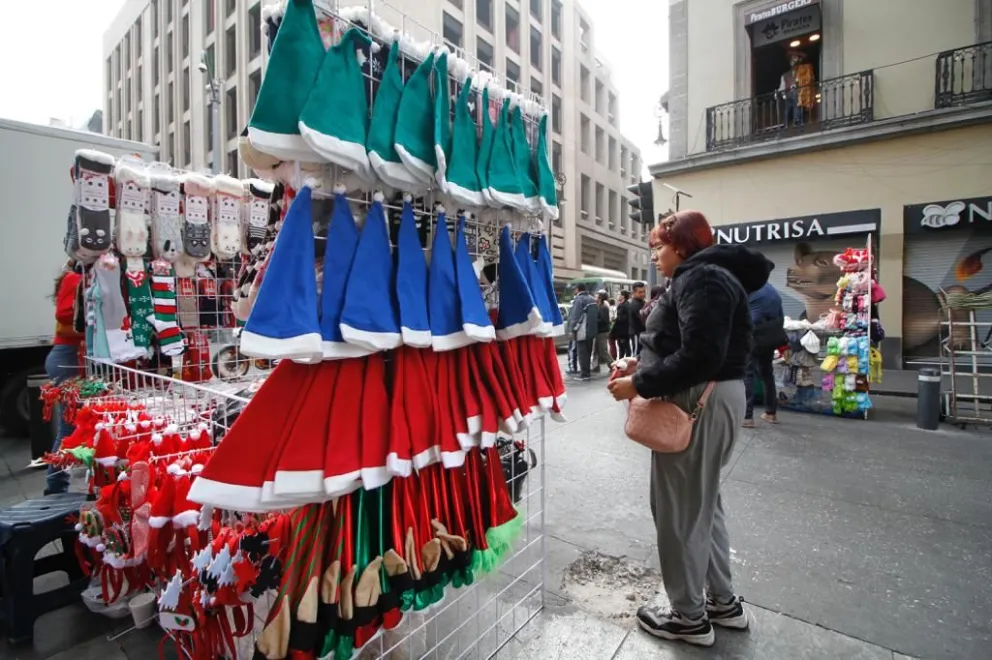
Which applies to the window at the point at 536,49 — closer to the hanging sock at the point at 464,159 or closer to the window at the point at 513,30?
the window at the point at 513,30

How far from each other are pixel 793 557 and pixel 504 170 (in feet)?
8.95

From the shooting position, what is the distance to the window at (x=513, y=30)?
1012 inches

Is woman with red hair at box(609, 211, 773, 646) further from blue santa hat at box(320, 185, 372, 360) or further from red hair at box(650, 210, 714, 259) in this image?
blue santa hat at box(320, 185, 372, 360)

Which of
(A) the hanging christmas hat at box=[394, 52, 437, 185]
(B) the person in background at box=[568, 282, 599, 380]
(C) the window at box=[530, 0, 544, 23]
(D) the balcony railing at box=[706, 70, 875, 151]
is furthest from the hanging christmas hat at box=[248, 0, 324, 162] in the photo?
(C) the window at box=[530, 0, 544, 23]

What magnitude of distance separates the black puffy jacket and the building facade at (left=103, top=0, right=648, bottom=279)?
1788cm

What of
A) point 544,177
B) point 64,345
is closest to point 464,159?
point 544,177

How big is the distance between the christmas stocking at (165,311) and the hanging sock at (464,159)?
2.77m

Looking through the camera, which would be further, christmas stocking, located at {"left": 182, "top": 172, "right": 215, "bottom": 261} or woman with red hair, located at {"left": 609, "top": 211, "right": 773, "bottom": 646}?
christmas stocking, located at {"left": 182, "top": 172, "right": 215, "bottom": 261}

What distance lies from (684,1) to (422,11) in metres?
12.7

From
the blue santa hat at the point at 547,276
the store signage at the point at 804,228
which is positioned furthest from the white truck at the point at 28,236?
the store signage at the point at 804,228

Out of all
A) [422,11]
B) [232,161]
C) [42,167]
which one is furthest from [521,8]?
[42,167]

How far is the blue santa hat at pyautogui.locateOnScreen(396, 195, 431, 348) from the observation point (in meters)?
1.61

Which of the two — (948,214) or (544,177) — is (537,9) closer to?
(948,214)

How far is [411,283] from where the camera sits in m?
1.69
